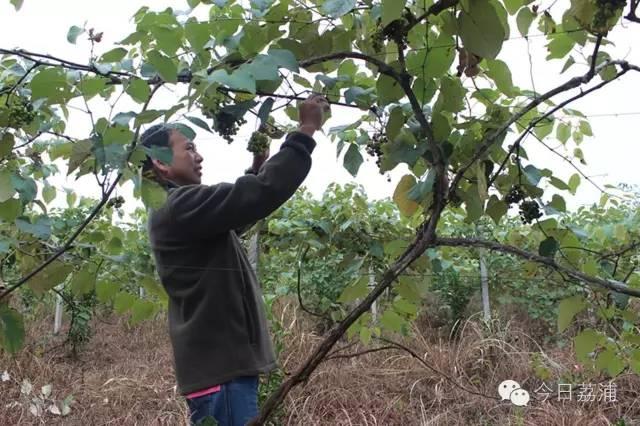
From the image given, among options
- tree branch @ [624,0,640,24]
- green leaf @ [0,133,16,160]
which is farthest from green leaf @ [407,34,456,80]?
green leaf @ [0,133,16,160]

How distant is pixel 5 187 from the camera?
3.18 ft

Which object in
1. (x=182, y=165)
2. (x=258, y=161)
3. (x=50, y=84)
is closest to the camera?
(x=50, y=84)

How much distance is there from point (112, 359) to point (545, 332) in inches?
118

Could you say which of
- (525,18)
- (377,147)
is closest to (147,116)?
(377,147)

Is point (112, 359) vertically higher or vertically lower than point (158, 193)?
lower

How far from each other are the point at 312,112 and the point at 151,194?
0.41 meters

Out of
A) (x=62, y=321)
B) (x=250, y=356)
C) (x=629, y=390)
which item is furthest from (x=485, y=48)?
(x=62, y=321)

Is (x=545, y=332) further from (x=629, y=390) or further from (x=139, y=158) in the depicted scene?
(x=139, y=158)

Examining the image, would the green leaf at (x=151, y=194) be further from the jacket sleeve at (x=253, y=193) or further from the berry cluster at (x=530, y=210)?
the berry cluster at (x=530, y=210)

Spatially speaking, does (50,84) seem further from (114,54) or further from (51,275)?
(51,275)

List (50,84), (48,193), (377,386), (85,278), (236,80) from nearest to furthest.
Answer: (236,80)
(50,84)
(85,278)
(48,193)
(377,386)

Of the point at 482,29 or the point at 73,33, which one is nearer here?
the point at 482,29

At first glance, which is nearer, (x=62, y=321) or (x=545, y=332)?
(x=545, y=332)

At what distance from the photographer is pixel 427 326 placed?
14.5 ft
